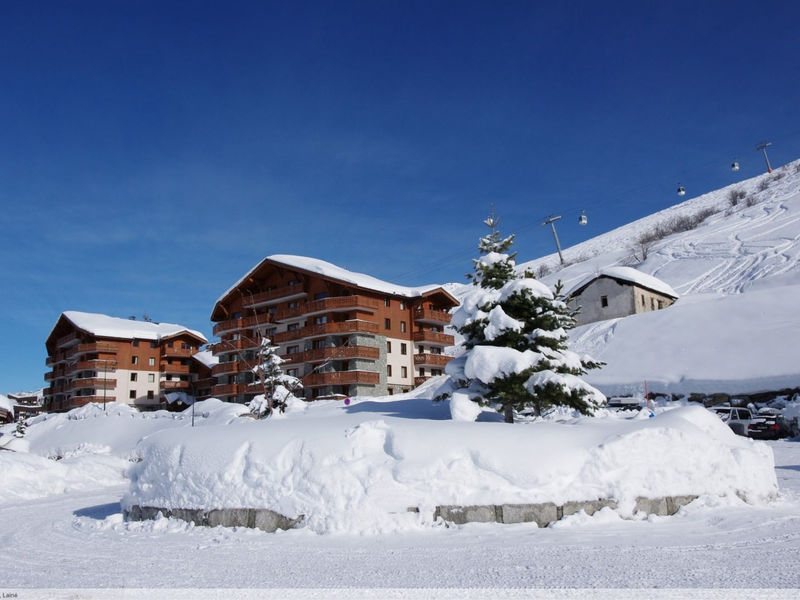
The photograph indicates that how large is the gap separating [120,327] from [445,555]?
69.4 meters

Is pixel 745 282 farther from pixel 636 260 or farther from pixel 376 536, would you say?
pixel 376 536

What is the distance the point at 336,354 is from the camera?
48.0 meters

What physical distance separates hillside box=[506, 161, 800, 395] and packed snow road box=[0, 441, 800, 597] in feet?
97.3

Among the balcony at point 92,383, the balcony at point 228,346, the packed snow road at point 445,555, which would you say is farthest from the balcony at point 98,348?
the packed snow road at point 445,555

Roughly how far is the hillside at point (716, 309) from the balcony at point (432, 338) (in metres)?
11.3

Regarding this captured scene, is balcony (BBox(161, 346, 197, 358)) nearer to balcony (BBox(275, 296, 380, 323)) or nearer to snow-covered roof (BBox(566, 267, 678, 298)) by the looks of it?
balcony (BBox(275, 296, 380, 323))

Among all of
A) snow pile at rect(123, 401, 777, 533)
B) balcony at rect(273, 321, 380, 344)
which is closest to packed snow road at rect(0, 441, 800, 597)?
snow pile at rect(123, 401, 777, 533)

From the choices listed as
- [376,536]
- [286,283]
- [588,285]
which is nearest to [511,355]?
[376,536]

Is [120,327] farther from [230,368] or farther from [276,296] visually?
[276,296]

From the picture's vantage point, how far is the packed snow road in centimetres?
698

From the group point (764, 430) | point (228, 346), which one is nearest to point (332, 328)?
point (228, 346)

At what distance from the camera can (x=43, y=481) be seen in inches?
805

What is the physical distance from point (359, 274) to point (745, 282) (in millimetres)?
38457

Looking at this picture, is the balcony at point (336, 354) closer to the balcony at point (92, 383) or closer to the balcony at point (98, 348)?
the balcony at point (92, 383)
